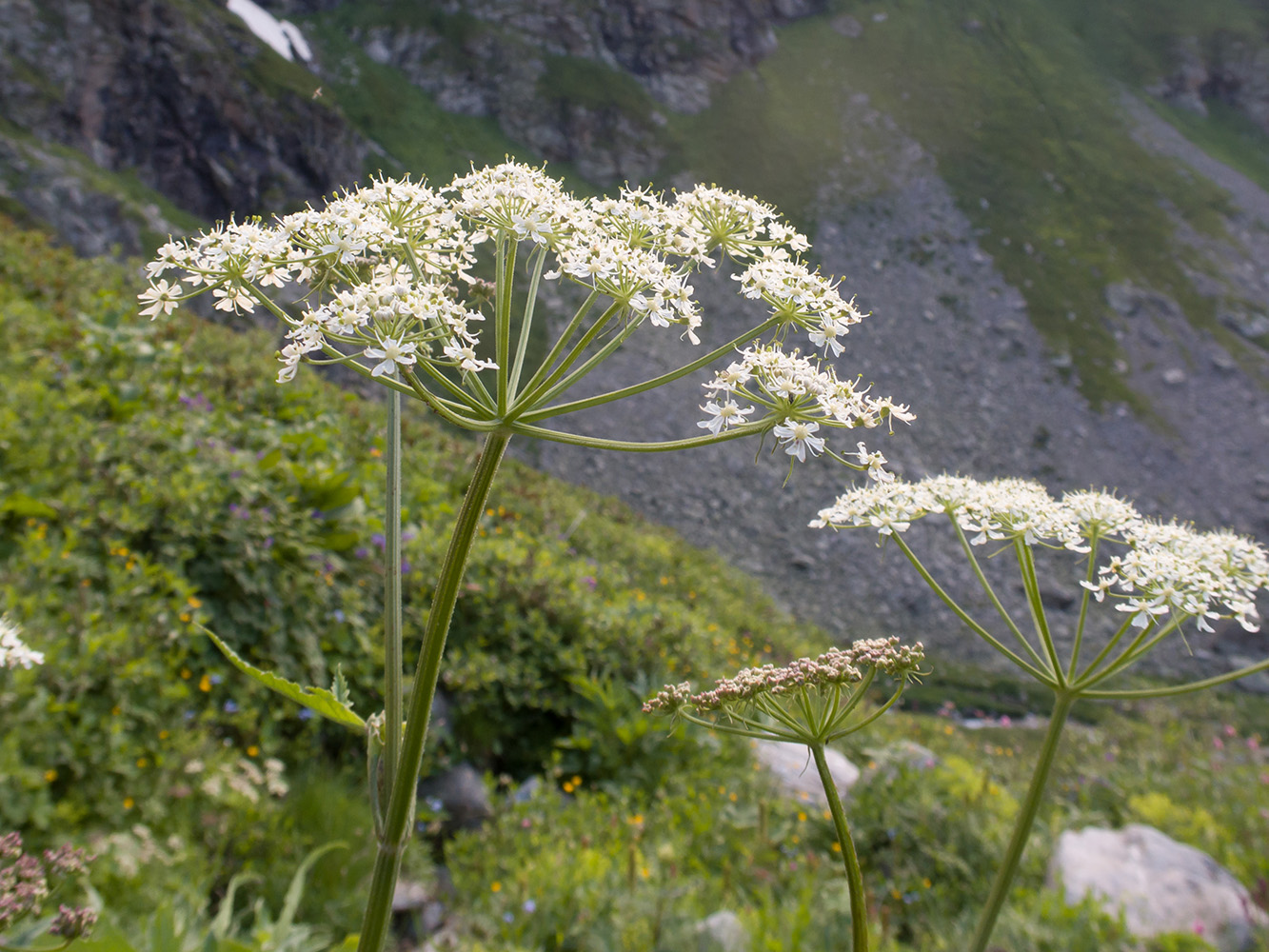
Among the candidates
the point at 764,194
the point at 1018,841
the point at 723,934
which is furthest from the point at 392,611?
the point at 764,194

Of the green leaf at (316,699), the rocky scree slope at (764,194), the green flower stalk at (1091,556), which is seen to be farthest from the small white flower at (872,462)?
the rocky scree slope at (764,194)

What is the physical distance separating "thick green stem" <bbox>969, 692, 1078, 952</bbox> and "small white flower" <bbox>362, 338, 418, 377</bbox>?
1411 millimetres

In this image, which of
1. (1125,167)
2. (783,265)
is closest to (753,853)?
(783,265)

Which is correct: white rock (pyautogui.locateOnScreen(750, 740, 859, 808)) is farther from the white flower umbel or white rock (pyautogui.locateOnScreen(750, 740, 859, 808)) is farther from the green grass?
the green grass

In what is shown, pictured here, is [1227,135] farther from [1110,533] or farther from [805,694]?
[805,694]

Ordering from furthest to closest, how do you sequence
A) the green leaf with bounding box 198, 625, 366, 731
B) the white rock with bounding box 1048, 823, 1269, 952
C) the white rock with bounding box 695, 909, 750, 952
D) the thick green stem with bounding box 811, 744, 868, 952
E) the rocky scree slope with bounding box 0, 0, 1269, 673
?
the rocky scree slope with bounding box 0, 0, 1269, 673 → the white rock with bounding box 1048, 823, 1269, 952 → the white rock with bounding box 695, 909, 750, 952 → the green leaf with bounding box 198, 625, 366, 731 → the thick green stem with bounding box 811, 744, 868, 952

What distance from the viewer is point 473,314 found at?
174 centimetres

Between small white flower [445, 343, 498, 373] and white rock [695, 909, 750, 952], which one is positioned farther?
white rock [695, 909, 750, 952]

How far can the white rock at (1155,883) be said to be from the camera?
17.9 ft

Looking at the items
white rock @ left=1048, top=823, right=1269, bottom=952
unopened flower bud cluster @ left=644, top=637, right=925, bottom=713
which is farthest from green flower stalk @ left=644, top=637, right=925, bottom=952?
white rock @ left=1048, top=823, right=1269, bottom=952

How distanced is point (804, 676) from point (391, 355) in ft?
3.27

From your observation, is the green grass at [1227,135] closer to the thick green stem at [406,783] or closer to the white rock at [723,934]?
the white rock at [723,934]

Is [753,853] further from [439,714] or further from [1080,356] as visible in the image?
[1080,356]

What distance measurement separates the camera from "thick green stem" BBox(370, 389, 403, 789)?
1360mm
